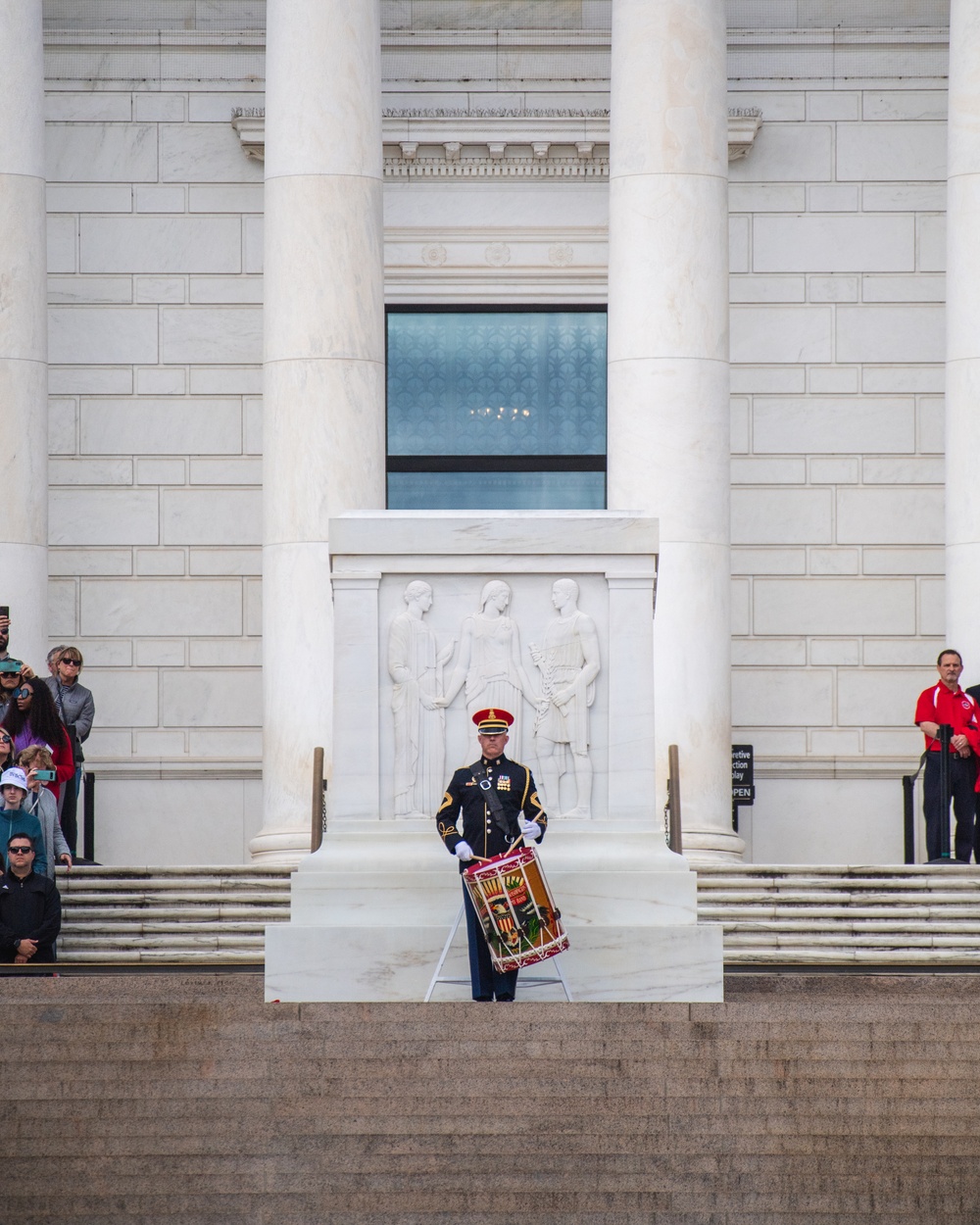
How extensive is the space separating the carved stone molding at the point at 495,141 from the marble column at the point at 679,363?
5.03 meters

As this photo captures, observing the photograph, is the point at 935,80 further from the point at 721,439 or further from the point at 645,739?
the point at 645,739

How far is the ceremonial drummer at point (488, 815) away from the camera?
16688 millimetres

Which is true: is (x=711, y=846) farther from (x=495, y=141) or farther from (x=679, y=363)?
(x=495, y=141)

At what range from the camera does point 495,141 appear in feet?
99.1

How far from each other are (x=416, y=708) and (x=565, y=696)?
3.64 ft

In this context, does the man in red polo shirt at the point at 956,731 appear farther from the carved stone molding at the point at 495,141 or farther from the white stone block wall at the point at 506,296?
the carved stone molding at the point at 495,141

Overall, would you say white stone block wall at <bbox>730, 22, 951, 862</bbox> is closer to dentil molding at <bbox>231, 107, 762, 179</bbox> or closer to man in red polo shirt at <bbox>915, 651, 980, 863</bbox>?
dentil molding at <bbox>231, 107, 762, 179</bbox>

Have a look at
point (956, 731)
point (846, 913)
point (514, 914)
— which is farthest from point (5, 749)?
point (956, 731)

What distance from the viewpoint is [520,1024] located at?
15492 mm

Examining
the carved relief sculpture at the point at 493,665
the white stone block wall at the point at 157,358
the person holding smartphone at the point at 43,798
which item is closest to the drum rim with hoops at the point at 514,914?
the carved relief sculpture at the point at 493,665

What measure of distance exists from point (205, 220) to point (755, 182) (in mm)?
6983

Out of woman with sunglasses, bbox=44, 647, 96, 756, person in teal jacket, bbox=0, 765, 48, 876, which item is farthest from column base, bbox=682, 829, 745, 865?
person in teal jacket, bbox=0, 765, 48, 876

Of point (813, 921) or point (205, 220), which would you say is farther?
point (205, 220)

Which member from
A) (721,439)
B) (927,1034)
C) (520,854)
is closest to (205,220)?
(721,439)
